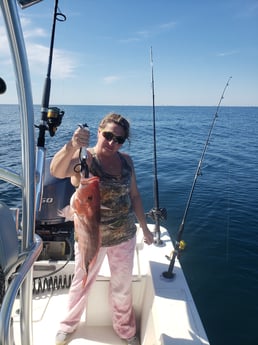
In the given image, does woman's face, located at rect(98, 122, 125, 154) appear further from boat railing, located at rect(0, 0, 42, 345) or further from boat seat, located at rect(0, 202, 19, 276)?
boat seat, located at rect(0, 202, 19, 276)

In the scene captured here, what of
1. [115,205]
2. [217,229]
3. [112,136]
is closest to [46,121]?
[112,136]

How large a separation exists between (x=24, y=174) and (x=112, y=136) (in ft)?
3.86

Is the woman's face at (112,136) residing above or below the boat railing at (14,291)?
above

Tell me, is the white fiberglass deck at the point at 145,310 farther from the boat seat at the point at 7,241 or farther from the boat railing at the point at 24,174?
the boat seat at the point at 7,241

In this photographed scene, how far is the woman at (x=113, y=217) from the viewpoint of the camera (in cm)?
228

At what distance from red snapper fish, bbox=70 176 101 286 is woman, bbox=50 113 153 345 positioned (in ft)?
0.81

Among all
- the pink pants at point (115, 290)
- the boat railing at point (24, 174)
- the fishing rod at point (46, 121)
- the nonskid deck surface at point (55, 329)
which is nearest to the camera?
the boat railing at point (24, 174)

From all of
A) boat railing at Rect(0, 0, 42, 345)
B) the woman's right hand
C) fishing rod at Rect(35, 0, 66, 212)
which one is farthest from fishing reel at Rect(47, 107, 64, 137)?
boat railing at Rect(0, 0, 42, 345)

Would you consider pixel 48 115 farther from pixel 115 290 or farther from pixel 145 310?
pixel 145 310

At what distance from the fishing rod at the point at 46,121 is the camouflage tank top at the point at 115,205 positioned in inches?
20.9

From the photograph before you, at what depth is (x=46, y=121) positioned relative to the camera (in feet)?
5.99

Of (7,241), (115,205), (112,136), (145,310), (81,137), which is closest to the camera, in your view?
(7,241)

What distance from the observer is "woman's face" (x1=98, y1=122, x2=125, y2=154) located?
88.5 inches

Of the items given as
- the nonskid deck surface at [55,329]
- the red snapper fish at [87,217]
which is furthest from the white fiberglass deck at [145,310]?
the red snapper fish at [87,217]
